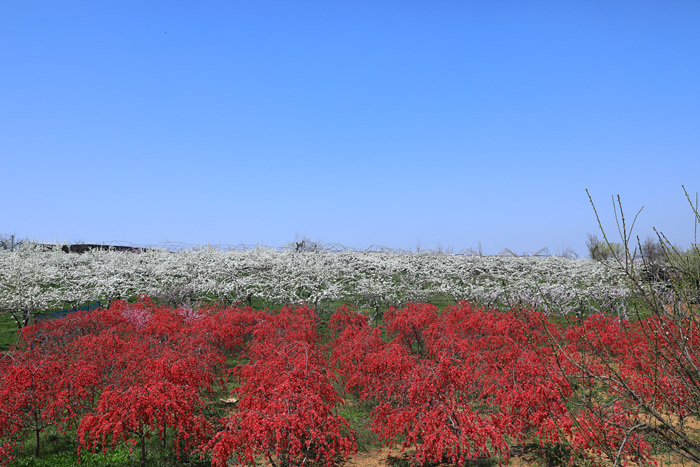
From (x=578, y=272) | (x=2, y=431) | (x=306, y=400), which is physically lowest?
(x=2, y=431)

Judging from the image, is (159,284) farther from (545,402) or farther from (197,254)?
(545,402)

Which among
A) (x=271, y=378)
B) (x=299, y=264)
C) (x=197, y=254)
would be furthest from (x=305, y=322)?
(x=197, y=254)

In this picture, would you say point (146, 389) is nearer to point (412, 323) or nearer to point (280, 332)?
point (280, 332)

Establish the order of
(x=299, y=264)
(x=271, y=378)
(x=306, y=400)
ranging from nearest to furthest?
(x=306, y=400)
(x=271, y=378)
(x=299, y=264)

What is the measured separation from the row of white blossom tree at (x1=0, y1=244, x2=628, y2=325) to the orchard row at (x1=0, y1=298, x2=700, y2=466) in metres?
9.04

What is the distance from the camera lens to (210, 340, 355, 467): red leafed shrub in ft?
22.1

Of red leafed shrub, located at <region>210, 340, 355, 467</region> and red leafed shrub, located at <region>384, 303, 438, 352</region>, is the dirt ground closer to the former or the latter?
red leafed shrub, located at <region>210, 340, 355, 467</region>

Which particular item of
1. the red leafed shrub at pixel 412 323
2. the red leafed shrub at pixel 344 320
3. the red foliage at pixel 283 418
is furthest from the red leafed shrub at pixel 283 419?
the red leafed shrub at pixel 344 320

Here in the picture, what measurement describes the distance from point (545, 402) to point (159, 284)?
23.1m

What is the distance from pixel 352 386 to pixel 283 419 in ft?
17.9

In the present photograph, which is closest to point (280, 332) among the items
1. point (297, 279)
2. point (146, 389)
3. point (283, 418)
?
point (146, 389)

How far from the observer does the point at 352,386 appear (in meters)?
12.0

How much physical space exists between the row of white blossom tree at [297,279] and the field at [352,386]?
32cm

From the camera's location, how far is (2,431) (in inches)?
338
